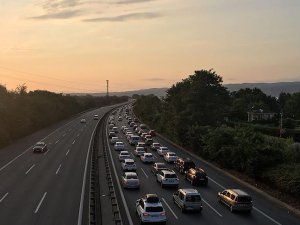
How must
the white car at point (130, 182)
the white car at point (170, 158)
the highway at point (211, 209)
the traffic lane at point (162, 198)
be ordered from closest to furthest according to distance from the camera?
1. the traffic lane at point (162, 198)
2. the highway at point (211, 209)
3. the white car at point (130, 182)
4. the white car at point (170, 158)

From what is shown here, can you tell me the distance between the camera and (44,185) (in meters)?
36.7

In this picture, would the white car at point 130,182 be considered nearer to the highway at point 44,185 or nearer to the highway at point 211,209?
the highway at point 211,209

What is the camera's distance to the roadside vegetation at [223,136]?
38906mm

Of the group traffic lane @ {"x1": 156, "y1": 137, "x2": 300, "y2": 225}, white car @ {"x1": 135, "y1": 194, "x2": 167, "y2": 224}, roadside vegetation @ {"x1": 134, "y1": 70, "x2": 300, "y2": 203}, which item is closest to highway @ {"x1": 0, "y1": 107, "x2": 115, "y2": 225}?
white car @ {"x1": 135, "y1": 194, "x2": 167, "y2": 224}

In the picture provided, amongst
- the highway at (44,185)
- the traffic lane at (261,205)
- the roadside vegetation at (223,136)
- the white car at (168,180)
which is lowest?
the traffic lane at (261,205)

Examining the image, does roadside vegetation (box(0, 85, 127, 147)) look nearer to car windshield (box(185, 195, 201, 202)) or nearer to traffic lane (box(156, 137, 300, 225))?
traffic lane (box(156, 137, 300, 225))

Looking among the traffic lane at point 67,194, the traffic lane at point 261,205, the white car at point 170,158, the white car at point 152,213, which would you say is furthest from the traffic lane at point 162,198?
the white car at point 170,158

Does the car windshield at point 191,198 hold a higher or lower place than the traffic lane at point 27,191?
higher

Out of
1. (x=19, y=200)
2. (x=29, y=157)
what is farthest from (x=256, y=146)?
(x=29, y=157)

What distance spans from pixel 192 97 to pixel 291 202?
1347 inches

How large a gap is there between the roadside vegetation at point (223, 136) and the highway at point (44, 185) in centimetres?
1402

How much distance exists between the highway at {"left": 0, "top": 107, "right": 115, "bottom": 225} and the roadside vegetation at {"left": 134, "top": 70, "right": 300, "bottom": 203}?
14.0 meters

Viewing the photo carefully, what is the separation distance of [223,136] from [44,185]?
21.1m

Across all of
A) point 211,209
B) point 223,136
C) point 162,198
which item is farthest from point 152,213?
point 223,136
